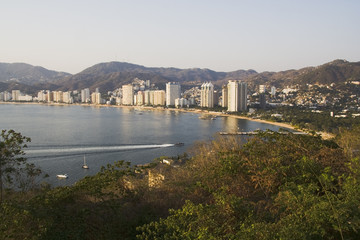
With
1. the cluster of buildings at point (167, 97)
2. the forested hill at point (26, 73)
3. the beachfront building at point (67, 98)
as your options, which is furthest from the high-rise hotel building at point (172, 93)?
the forested hill at point (26, 73)

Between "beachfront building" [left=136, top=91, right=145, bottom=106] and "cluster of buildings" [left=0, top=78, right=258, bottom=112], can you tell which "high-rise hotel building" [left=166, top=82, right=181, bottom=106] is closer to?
"cluster of buildings" [left=0, top=78, right=258, bottom=112]

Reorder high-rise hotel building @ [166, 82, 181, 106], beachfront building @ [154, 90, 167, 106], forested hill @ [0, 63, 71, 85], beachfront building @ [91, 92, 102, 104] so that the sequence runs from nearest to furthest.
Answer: high-rise hotel building @ [166, 82, 181, 106]
beachfront building @ [154, 90, 167, 106]
beachfront building @ [91, 92, 102, 104]
forested hill @ [0, 63, 71, 85]

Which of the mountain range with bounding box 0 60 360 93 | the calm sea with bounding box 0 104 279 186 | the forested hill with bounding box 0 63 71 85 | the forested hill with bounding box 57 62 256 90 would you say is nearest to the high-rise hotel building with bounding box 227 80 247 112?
the calm sea with bounding box 0 104 279 186

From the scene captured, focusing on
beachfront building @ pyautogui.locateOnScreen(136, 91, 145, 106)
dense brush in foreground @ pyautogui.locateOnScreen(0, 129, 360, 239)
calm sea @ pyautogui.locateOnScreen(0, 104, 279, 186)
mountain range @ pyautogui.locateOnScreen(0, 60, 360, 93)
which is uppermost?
mountain range @ pyautogui.locateOnScreen(0, 60, 360, 93)

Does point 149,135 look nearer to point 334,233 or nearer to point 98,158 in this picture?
point 98,158

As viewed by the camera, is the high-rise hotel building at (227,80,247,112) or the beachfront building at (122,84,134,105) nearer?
the high-rise hotel building at (227,80,247,112)

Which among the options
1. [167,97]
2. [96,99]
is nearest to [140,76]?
[96,99]

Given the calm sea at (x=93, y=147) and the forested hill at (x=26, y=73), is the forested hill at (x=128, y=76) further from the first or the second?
the calm sea at (x=93, y=147)
